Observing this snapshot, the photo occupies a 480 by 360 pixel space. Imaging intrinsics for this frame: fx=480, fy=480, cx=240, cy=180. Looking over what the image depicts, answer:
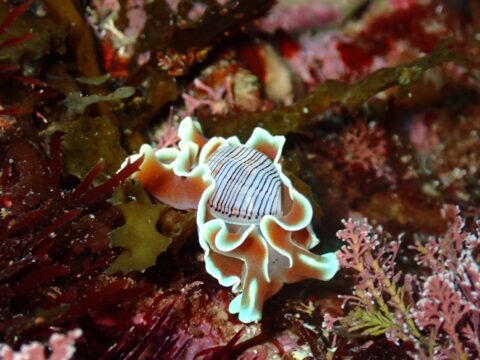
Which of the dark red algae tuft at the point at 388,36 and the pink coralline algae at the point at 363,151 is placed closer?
the pink coralline algae at the point at 363,151

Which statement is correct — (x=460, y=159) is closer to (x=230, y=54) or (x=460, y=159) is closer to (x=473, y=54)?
(x=473, y=54)

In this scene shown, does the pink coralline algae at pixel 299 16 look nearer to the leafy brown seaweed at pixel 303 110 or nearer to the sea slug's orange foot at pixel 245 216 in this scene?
the leafy brown seaweed at pixel 303 110

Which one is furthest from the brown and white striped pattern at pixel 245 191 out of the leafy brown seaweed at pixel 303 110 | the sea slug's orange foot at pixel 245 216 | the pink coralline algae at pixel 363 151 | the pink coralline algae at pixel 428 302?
the pink coralline algae at pixel 363 151

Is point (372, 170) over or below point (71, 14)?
below

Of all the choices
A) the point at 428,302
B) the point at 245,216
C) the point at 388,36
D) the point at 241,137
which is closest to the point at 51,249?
the point at 245,216

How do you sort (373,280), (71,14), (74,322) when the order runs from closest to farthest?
1. (74,322)
2. (373,280)
3. (71,14)

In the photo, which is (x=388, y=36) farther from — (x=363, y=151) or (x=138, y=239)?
(x=138, y=239)

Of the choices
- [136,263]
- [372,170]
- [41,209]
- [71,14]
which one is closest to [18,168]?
[41,209]
